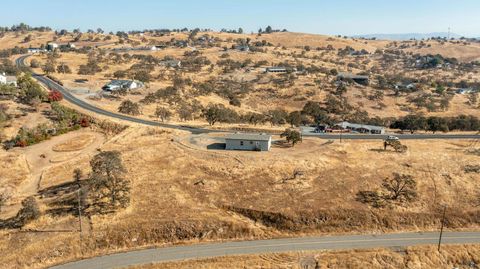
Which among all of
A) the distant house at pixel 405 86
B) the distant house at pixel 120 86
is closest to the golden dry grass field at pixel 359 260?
the distant house at pixel 120 86

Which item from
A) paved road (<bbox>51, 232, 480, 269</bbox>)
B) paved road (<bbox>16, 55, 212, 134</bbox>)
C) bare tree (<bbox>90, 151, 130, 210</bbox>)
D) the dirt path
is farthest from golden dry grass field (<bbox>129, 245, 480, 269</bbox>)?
paved road (<bbox>16, 55, 212, 134</bbox>)

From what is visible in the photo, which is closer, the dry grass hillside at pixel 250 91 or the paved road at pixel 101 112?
the paved road at pixel 101 112

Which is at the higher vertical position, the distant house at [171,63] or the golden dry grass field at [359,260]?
the distant house at [171,63]

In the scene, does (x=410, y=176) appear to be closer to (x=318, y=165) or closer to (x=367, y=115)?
(x=318, y=165)

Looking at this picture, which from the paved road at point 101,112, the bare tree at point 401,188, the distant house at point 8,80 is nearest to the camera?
the bare tree at point 401,188

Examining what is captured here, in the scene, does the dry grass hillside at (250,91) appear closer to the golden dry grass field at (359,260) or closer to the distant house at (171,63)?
the distant house at (171,63)

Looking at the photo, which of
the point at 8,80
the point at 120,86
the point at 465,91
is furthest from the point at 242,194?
the point at 465,91
